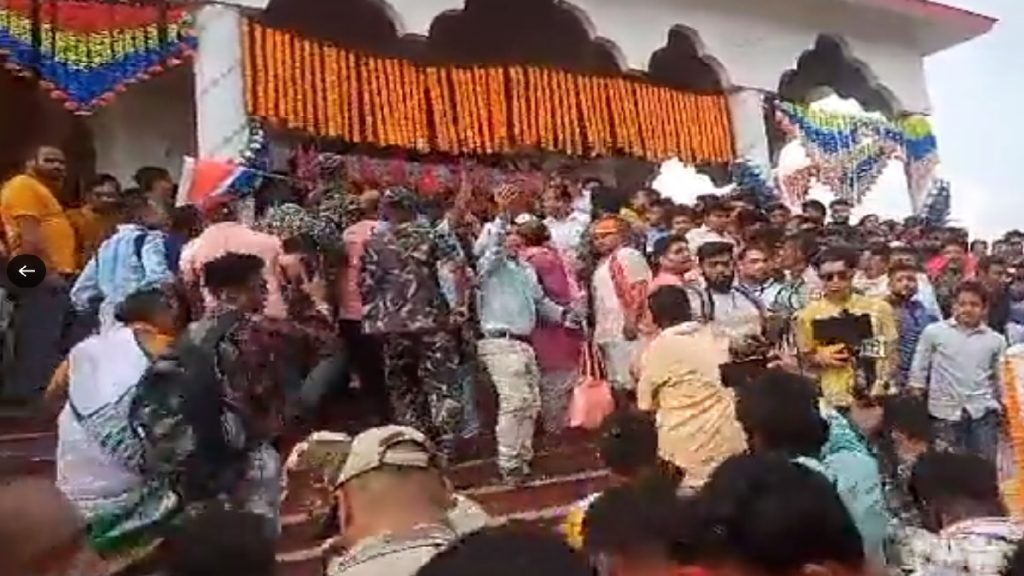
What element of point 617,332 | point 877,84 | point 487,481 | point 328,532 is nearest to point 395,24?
point 617,332

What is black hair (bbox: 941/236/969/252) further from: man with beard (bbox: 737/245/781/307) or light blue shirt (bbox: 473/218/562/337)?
light blue shirt (bbox: 473/218/562/337)

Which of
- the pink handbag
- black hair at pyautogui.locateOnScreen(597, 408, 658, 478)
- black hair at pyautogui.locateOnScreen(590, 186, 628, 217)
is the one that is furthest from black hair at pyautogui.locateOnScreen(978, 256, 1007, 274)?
black hair at pyautogui.locateOnScreen(597, 408, 658, 478)

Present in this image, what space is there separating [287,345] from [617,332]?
7.59 feet

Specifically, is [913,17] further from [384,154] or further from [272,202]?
[272,202]

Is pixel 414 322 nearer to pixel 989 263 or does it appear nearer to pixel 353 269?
pixel 353 269

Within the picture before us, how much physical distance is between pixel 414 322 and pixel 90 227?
228 cm

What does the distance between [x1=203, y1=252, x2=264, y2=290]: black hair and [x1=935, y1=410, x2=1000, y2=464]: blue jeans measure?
3822 mm

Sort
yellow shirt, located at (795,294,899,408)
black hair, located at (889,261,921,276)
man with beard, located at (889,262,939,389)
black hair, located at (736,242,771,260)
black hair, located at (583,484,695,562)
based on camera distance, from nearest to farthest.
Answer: black hair, located at (583,484,695,562) → yellow shirt, located at (795,294,899,408) → black hair, located at (736,242,771,260) → man with beard, located at (889,262,939,389) → black hair, located at (889,261,921,276)

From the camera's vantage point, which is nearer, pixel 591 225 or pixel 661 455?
pixel 661 455

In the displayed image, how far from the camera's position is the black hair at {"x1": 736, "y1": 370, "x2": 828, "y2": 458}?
13.2ft

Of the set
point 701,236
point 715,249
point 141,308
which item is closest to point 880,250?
point 701,236

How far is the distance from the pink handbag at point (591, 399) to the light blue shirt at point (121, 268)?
2247mm

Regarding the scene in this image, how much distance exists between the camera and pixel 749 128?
13219 mm

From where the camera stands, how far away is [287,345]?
234 inches
